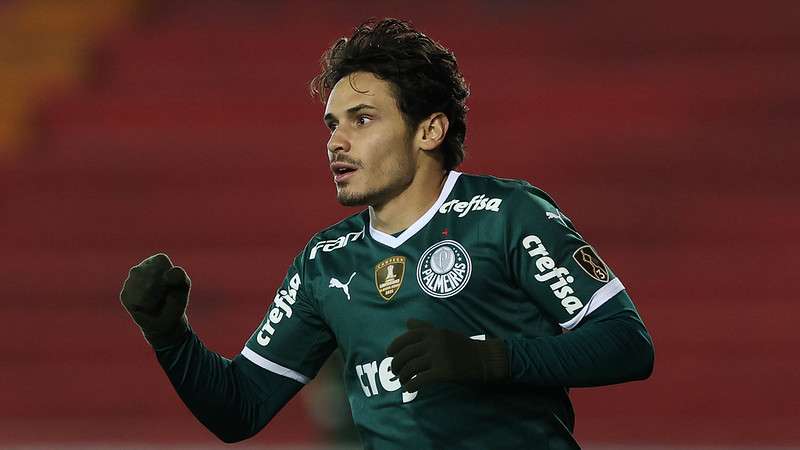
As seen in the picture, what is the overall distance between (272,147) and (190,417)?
5.96ft

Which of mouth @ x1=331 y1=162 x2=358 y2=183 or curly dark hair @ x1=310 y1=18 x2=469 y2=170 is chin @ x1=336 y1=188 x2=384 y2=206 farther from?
curly dark hair @ x1=310 y1=18 x2=469 y2=170

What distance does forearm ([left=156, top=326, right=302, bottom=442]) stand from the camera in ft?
7.94

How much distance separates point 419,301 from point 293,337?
0.37 m

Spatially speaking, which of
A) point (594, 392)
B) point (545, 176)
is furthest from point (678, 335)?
point (545, 176)

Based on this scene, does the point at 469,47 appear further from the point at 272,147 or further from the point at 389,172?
the point at 389,172

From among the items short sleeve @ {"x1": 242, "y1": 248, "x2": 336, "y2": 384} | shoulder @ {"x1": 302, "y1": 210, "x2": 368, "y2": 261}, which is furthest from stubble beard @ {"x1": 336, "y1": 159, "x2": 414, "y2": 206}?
short sleeve @ {"x1": 242, "y1": 248, "x2": 336, "y2": 384}

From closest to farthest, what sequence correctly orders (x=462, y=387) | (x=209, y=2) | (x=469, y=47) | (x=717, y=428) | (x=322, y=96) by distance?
(x=462, y=387) → (x=322, y=96) → (x=717, y=428) → (x=469, y=47) → (x=209, y=2)

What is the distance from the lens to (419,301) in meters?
2.31

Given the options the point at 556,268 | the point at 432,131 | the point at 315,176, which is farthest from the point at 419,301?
the point at 315,176

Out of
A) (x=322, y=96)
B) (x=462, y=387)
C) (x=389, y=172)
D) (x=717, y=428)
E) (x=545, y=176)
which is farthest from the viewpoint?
(x=545, y=176)

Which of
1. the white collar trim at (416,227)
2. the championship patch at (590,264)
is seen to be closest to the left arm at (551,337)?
the championship patch at (590,264)

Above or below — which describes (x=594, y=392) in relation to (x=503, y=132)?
below

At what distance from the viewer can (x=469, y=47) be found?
7.57m

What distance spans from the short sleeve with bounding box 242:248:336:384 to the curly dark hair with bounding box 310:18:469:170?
414mm
